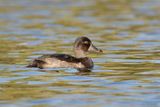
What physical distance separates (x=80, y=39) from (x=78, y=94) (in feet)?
15.8

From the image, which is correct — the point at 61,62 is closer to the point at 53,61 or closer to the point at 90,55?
the point at 53,61

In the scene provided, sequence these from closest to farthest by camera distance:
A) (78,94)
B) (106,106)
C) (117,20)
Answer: (106,106) → (78,94) → (117,20)

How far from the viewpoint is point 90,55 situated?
751 inches

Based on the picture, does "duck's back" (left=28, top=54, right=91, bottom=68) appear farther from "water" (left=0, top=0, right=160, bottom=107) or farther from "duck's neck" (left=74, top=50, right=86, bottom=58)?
"duck's neck" (left=74, top=50, right=86, bottom=58)

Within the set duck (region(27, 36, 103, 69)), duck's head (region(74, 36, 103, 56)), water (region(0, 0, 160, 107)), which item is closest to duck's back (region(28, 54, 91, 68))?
duck (region(27, 36, 103, 69))

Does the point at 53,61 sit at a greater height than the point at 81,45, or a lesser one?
lesser

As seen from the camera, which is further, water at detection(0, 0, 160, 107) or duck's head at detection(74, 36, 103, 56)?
duck's head at detection(74, 36, 103, 56)

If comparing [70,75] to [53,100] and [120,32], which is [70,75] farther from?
[120,32]

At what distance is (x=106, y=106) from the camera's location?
37.0ft

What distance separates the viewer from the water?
1214 centimetres

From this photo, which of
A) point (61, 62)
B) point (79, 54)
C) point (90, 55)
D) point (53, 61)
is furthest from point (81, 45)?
point (90, 55)

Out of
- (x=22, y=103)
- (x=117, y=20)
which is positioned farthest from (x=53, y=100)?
(x=117, y=20)

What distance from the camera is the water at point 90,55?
12141 mm

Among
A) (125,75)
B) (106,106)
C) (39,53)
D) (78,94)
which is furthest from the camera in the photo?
(39,53)
